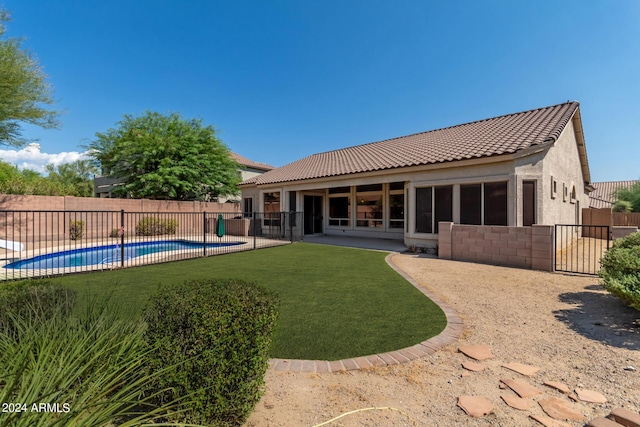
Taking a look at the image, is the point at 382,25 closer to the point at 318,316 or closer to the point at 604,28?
the point at 604,28

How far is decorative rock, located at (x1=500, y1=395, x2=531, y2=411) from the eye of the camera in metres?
2.59

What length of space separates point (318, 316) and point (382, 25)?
1343cm

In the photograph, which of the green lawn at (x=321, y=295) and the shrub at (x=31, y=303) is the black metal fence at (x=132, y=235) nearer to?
the green lawn at (x=321, y=295)

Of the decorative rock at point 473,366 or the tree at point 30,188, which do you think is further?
the tree at point 30,188

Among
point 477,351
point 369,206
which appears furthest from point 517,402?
point 369,206

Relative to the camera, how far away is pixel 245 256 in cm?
1140

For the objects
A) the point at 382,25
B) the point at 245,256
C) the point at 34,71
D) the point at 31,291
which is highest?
the point at 382,25

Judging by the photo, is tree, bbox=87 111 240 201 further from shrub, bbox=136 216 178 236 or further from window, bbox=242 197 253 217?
window, bbox=242 197 253 217

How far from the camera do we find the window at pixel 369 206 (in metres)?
16.9

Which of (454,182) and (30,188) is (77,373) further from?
(30,188)

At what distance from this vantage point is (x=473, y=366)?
3303 millimetres

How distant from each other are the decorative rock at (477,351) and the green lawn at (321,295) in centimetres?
50

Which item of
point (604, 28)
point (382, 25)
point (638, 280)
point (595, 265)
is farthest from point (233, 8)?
point (595, 265)

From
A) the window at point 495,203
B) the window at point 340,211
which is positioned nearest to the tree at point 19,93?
the window at point 340,211
